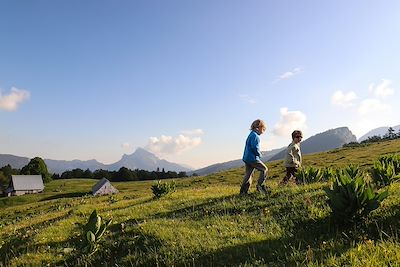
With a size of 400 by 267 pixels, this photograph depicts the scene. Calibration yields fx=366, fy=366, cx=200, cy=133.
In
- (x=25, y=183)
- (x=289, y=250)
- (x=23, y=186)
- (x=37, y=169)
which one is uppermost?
(x=37, y=169)

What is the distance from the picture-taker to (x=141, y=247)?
805cm

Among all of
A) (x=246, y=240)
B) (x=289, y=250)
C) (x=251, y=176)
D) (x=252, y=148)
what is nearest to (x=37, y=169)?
(x=251, y=176)

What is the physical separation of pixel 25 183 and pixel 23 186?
3.61 ft

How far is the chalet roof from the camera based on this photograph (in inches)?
4451

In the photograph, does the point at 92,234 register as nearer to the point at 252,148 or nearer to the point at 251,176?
the point at 251,176

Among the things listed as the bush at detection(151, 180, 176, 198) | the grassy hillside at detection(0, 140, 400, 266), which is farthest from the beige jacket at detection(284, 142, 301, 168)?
the bush at detection(151, 180, 176, 198)

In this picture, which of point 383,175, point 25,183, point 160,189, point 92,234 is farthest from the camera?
point 25,183

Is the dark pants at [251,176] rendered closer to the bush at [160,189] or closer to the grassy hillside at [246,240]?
the grassy hillside at [246,240]

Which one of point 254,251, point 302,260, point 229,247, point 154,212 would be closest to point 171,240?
point 229,247

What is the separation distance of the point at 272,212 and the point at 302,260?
13.0 ft

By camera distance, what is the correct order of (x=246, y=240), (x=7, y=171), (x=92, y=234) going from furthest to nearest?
1. (x=7, y=171)
2. (x=92, y=234)
3. (x=246, y=240)

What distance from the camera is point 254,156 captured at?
13.9 meters

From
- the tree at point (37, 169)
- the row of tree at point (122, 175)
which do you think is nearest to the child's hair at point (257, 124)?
the tree at point (37, 169)

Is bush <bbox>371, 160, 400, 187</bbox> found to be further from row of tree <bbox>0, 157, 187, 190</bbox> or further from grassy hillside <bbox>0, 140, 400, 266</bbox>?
row of tree <bbox>0, 157, 187, 190</bbox>
